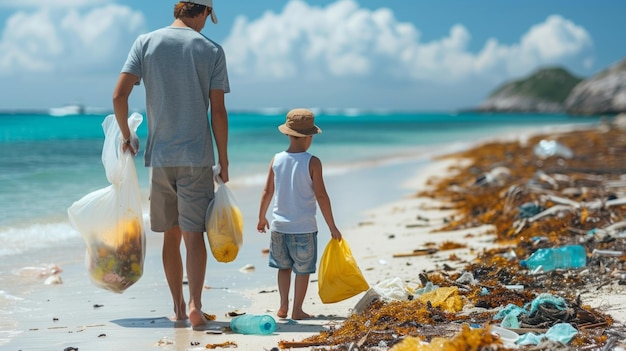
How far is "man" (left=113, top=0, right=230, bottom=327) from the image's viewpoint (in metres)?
4.51

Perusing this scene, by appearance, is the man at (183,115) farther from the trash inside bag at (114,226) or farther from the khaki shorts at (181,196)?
the trash inside bag at (114,226)

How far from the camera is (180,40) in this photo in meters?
4.53

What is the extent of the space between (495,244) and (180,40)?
154 inches

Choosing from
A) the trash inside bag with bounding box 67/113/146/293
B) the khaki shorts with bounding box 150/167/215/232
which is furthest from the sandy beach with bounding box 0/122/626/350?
the khaki shorts with bounding box 150/167/215/232

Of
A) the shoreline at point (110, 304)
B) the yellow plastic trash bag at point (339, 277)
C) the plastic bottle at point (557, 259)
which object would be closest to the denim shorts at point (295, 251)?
the yellow plastic trash bag at point (339, 277)

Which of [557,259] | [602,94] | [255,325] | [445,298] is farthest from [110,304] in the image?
[602,94]

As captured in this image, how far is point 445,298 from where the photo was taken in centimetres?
471

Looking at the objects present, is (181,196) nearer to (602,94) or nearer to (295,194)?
(295,194)

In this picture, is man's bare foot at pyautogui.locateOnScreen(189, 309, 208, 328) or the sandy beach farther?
man's bare foot at pyautogui.locateOnScreen(189, 309, 208, 328)

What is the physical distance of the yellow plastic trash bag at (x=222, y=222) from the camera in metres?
4.61

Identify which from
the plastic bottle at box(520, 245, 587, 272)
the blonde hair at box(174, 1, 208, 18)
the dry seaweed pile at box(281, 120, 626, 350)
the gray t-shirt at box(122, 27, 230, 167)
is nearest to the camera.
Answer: the dry seaweed pile at box(281, 120, 626, 350)

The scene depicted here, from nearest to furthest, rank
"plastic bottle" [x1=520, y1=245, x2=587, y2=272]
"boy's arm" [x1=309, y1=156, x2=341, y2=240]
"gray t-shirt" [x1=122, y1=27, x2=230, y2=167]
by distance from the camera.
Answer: "gray t-shirt" [x1=122, y1=27, x2=230, y2=167]
"boy's arm" [x1=309, y1=156, x2=341, y2=240]
"plastic bottle" [x1=520, y1=245, x2=587, y2=272]

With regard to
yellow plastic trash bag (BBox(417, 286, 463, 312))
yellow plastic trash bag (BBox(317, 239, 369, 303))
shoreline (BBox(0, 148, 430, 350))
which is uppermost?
yellow plastic trash bag (BBox(317, 239, 369, 303))

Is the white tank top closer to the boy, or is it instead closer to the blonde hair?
the boy
